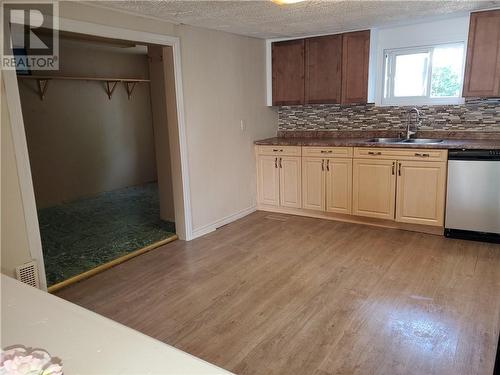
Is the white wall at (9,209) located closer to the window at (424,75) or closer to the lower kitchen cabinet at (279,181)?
the lower kitchen cabinet at (279,181)

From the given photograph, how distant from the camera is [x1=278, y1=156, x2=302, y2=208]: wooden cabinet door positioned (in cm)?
451

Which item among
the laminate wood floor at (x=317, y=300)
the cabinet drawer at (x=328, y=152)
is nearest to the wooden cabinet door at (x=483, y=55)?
the cabinet drawer at (x=328, y=152)

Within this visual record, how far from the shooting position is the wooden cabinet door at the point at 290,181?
14.8ft

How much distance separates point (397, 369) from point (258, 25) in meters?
3.31

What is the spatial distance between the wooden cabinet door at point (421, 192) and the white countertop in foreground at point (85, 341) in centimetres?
339

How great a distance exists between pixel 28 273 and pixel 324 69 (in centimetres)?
367

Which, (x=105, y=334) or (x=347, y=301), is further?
(x=347, y=301)

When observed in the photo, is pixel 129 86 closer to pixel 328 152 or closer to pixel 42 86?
pixel 42 86

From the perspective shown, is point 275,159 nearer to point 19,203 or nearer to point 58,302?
point 19,203

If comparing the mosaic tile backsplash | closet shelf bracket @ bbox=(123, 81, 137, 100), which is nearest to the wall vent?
the mosaic tile backsplash

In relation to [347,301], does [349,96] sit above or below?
above

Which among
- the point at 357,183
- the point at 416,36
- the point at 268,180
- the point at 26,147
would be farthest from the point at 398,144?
the point at 26,147

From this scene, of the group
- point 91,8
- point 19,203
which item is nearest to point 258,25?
point 91,8

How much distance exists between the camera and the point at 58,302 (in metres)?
1.20
